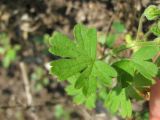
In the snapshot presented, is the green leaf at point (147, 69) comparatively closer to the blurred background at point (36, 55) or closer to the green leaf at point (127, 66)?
the green leaf at point (127, 66)

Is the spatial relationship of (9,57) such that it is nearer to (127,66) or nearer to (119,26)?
(119,26)

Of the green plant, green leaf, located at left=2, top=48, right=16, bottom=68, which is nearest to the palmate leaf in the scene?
the green plant

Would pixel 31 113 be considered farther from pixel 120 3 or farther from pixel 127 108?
pixel 127 108

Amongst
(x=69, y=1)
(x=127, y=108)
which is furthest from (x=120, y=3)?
(x=127, y=108)

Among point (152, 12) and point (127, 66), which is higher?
point (152, 12)

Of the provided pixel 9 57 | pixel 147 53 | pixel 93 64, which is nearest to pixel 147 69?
pixel 147 53

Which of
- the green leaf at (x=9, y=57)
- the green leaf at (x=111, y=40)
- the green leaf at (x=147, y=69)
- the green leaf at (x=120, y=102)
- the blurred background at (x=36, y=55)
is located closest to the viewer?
the green leaf at (x=147, y=69)

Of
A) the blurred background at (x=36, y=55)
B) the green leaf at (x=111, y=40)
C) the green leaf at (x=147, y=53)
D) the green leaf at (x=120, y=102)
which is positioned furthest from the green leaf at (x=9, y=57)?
the green leaf at (x=147, y=53)
